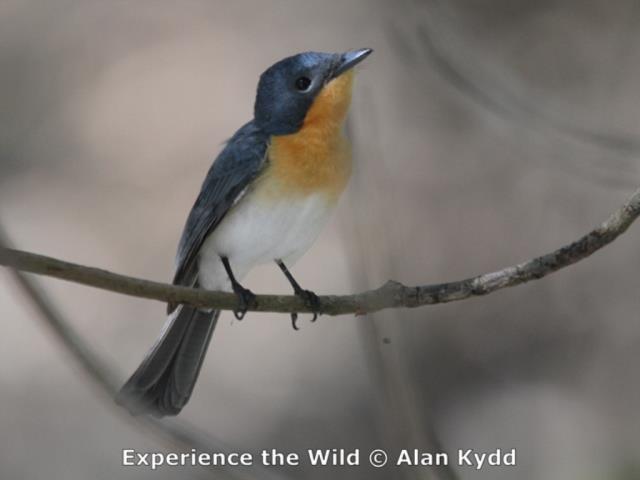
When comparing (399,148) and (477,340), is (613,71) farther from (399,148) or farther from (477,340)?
(477,340)

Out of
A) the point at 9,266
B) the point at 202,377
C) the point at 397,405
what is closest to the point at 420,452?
the point at 397,405

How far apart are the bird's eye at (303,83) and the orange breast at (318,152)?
0.06 m

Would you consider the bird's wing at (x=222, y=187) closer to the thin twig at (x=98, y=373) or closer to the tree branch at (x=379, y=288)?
the tree branch at (x=379, y=288)

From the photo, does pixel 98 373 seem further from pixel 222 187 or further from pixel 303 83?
pixel 303 83

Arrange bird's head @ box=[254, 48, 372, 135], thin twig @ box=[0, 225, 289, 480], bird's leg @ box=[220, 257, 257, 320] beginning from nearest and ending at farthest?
thin twig @ box=[0, 225, 289, 480]
bird's leg @ box=[220, 257, 257, 320]
bird's head @ box=[254, 48, 372, 135]

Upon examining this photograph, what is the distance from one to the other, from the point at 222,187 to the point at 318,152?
0.37 metres

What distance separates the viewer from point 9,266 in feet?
6.50

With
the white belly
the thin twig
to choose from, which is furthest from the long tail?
the thin twig

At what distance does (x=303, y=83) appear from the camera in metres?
3.94

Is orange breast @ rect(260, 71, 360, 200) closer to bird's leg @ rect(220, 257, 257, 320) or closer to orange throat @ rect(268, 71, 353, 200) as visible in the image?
orange throat @ rect(268, 71, 353, 200)

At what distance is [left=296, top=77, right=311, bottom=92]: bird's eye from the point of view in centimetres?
393

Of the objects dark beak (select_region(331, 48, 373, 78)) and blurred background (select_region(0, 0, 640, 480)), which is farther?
blurred background (select_region(0, 0, 640, 480))

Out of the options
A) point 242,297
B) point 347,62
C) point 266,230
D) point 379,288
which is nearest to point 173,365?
point 266,230

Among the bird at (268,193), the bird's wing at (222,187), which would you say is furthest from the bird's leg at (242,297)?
the bird's wing at (222,187)
